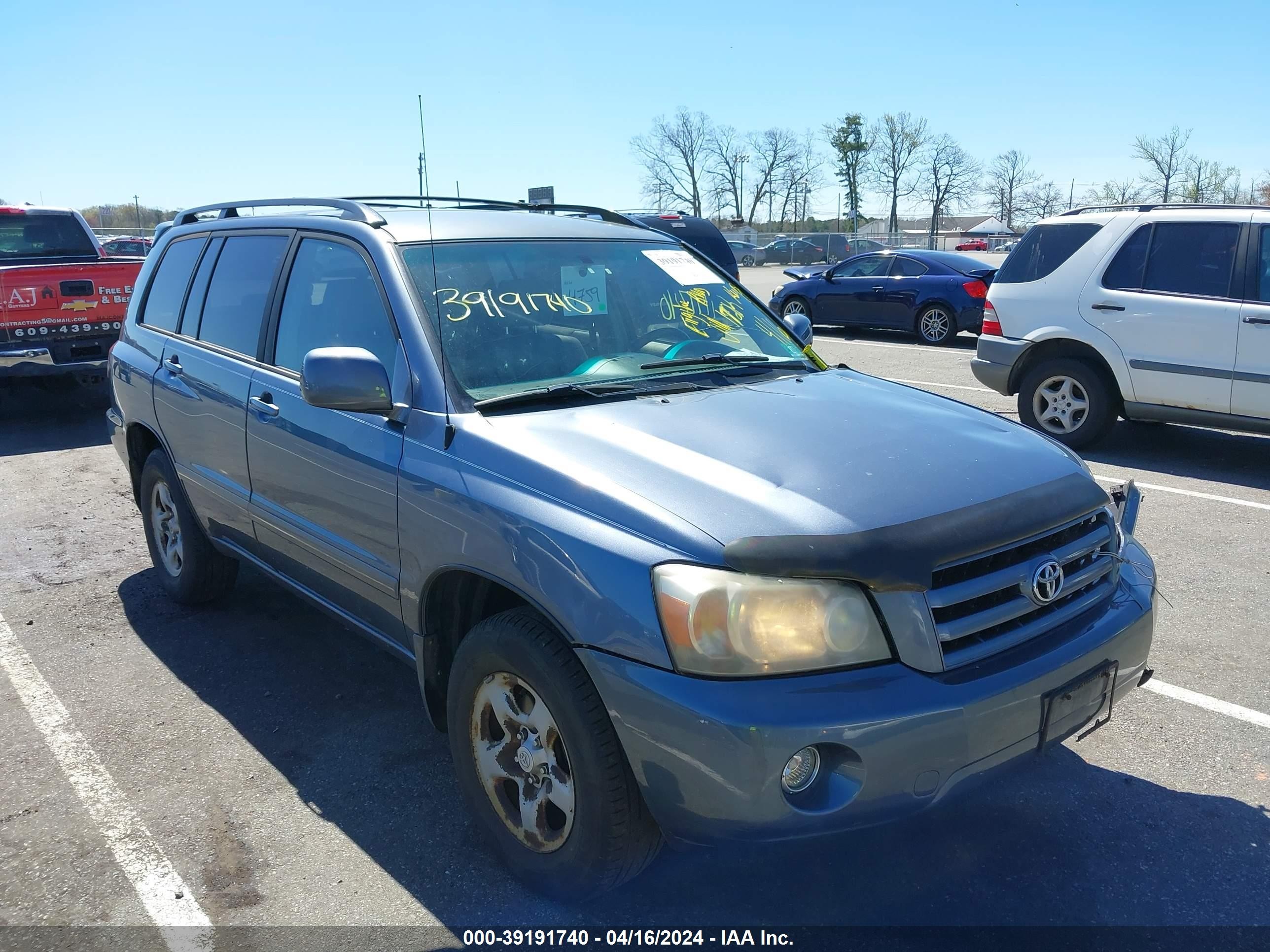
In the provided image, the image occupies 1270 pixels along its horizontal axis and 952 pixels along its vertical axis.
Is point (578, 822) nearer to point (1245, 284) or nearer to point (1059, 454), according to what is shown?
point (1059, 454)

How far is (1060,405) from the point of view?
814 centimetres

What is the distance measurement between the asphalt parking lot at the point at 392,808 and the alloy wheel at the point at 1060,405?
2.98 m

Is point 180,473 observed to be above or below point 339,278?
below

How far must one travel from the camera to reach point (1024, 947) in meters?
2.58

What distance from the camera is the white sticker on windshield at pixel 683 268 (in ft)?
13.1

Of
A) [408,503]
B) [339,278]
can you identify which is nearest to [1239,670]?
[408,503]

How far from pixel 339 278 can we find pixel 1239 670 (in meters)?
3.83

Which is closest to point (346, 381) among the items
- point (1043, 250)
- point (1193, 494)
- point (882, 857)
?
point (882, 857)

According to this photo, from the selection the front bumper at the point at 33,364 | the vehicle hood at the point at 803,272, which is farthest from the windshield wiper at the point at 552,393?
the vehicle hood at the point at 803,272

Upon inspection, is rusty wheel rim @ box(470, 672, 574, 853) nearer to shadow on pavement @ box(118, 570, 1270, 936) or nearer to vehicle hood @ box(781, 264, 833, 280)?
shadow on pavement @ box(118, 570, 1270, 936)

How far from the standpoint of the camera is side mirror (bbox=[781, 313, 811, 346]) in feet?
13.8

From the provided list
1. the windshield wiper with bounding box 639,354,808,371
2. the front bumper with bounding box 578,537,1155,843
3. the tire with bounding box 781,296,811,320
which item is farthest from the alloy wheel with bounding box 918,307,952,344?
the front bumper with bounding box 578,537,1155,843

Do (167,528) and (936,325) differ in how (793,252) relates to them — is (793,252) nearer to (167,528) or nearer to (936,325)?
(936,325)

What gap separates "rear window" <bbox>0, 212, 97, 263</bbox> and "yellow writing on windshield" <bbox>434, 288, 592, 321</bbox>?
9699 millimetres
